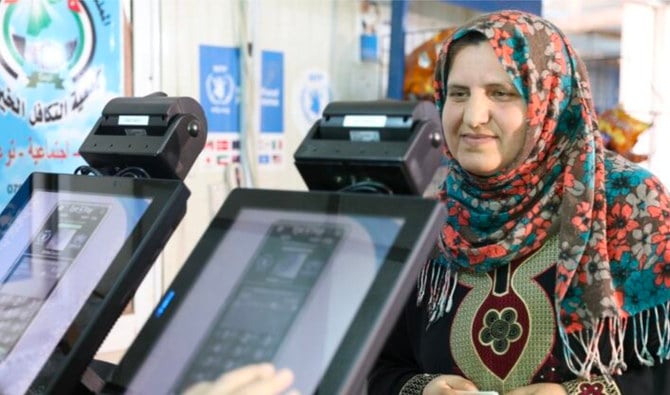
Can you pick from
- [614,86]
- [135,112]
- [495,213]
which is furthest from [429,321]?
[614,86]

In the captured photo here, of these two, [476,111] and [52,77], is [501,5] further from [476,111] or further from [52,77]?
[476,111]

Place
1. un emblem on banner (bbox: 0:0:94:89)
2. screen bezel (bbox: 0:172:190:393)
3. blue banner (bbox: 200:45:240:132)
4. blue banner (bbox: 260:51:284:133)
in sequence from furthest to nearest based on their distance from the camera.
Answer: blue banner (bbox: 260:51:284:133) < blue banner (bbox: 200:45:240:132) < un emblem on banner (bbox: 0:0:94:89) < screen bezel (bbox: 0:172:190:393)

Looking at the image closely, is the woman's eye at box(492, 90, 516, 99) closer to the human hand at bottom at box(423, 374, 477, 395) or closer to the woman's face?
the woman's face

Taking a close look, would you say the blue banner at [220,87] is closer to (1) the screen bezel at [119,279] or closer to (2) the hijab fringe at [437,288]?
(2) the hijab fringe at [437,288]

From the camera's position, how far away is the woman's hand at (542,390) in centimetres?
110

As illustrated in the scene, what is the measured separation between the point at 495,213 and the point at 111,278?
0.70 m

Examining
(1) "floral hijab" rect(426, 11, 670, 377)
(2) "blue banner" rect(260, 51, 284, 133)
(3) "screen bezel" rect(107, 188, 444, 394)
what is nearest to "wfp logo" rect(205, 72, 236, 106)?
(2) "blue banner" rect(260, 51, 284, 133)

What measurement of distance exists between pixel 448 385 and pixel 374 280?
0.60m

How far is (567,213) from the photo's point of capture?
116 centimetres

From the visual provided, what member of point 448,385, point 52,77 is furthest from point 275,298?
point 52,77

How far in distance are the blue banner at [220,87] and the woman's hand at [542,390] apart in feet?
5.20

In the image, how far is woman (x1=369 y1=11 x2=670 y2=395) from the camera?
1131 mm

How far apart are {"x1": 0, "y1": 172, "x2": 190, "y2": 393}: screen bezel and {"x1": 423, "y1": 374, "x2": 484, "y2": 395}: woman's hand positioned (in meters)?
0.55

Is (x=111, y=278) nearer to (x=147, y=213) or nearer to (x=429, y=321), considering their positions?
(x=147, y=213)
